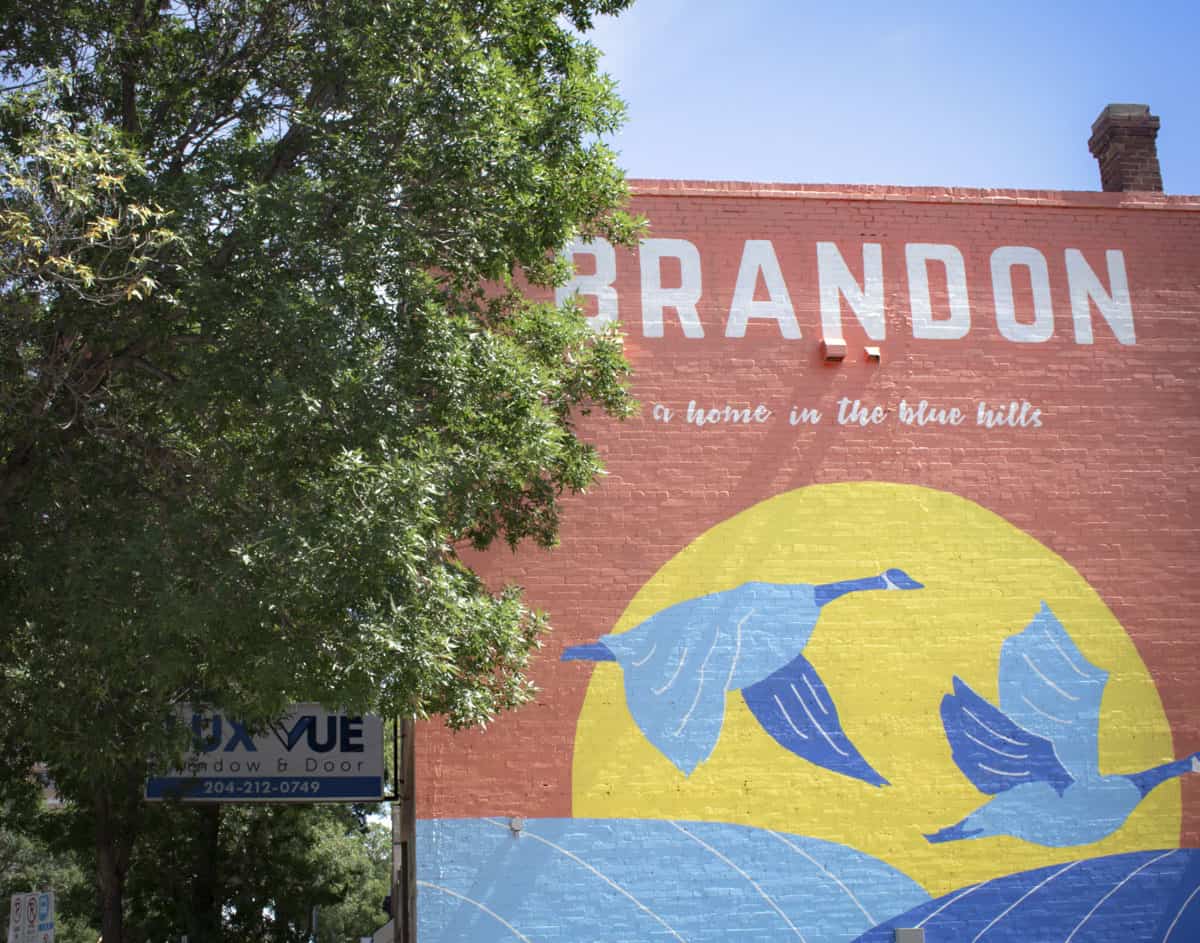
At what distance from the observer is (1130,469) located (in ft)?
43.6

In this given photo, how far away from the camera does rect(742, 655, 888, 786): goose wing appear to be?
12.1 metres

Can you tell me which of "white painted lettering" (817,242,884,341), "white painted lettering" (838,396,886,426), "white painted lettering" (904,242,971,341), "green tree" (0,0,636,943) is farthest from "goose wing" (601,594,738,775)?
"white painted lettering" (904,242,971,341)

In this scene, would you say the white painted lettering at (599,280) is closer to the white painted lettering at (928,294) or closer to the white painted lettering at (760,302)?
the white painted lettering at (760,302)

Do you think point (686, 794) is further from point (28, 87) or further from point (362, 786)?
point (28, 87)

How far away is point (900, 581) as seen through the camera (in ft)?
41.5

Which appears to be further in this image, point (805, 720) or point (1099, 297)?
point (1099, 297)

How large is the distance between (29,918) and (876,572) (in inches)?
342

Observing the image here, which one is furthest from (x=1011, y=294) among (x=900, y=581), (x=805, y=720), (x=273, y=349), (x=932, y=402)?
(x=273, y=349)

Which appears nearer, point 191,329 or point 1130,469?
point 191,329

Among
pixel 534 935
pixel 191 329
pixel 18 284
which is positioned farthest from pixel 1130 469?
pixel 18 284

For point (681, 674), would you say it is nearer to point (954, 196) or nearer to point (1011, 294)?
point (1011, 294)

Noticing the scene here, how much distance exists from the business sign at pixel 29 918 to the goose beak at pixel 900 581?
8.68 metres

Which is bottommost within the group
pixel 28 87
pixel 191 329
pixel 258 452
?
pixel 258 452

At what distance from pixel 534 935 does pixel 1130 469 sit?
8087 millimetres
